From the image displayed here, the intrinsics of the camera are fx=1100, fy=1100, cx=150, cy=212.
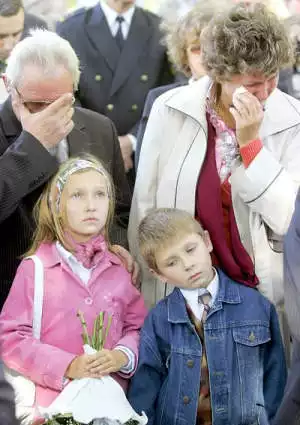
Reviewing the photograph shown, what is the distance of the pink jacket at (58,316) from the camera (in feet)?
12.4

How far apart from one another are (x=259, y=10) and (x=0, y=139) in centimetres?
106

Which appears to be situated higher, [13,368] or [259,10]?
[259,10]

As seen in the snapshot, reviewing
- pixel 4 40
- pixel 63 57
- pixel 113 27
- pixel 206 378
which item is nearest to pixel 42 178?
pixel 63 57

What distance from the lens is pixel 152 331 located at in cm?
394

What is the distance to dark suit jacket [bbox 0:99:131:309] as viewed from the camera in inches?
152

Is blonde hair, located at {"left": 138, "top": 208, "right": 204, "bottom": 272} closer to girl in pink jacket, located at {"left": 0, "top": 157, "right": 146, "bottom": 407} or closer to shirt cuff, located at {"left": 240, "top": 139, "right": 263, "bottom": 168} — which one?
girl in pink jacket, located at {"left": 0, "top": 157, "right": 146, "bottom": 407}

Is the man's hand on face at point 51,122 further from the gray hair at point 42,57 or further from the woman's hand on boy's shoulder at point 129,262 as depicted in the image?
the woman's hand on boy's shoulder at point 129,262

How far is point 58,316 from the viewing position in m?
3.87

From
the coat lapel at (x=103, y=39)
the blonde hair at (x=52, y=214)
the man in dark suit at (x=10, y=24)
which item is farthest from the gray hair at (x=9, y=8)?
the blonde hair at (x=52, y=214)

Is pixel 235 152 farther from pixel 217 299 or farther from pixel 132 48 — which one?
pixel 132 48

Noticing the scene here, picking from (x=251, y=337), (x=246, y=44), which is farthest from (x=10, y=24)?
(x=251, y=337)

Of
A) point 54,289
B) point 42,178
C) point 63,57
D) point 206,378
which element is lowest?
point 206,378

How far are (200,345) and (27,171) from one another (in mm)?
863

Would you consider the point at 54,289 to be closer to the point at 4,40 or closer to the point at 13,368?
the point at 13,368
